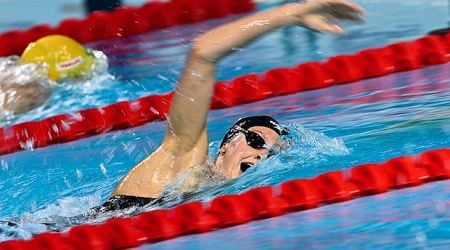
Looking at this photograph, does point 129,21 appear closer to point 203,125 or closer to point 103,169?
point 103,169

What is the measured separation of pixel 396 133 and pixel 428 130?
10 cm

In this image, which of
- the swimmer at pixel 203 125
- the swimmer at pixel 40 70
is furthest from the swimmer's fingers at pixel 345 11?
the swimmer at pixel 40 70

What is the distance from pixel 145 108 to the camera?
374 centimetres

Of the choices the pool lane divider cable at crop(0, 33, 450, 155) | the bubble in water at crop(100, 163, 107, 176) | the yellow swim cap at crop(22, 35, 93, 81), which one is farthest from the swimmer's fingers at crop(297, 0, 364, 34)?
the yellow swim cap at crop(22, 35, 93, 81)

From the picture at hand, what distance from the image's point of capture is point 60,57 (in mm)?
4207

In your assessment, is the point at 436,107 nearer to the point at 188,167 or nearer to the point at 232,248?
the point at 188,167

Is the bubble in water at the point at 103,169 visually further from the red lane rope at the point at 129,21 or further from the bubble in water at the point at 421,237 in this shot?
the red lane rope at the point at 129,21

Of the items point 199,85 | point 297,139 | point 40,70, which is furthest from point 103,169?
point 40,70

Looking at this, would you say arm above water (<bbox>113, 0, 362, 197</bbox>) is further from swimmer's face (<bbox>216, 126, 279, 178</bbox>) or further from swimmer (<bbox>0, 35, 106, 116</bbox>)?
swimmer (<bbox>0, 35, 106, 116</bbox>)

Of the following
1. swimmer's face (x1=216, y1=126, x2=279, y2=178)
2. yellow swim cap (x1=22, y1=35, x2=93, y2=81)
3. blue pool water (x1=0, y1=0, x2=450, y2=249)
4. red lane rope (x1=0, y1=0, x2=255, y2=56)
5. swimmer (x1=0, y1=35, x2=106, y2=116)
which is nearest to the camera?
blue pool water (x1=0, y1=0, x2=450, y2=249)

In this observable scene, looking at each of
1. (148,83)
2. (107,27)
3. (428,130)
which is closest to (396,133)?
(428,130)

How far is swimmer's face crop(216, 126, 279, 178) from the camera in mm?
2861

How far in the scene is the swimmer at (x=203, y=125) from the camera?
2676 millimetres

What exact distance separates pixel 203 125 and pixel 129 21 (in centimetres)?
217
